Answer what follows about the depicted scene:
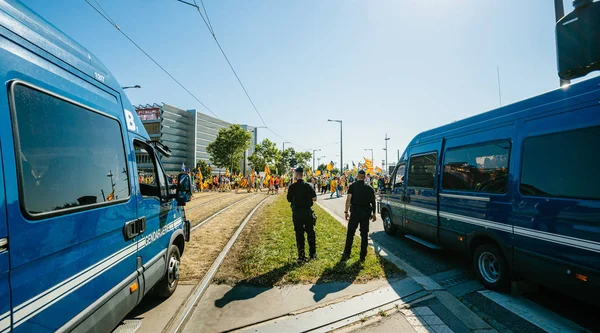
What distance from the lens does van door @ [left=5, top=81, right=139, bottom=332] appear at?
5.50ft

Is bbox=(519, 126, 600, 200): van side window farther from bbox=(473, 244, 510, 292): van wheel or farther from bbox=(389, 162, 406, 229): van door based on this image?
bbox=(389, 162, 406, 229): van door

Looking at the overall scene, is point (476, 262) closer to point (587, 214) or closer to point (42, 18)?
point (587, 214)

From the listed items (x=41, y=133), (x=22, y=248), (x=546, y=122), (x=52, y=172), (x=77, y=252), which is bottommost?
(x=77, y=252)

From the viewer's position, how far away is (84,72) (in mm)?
2525

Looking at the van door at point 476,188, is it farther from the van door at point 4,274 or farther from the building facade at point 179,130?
the building facade at point 179,130

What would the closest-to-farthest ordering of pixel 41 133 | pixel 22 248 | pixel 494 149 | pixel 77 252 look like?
pixel 22 248, pixel 41 133, pixel 77 252, pixel 494 149

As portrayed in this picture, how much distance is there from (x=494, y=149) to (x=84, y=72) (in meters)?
5.28

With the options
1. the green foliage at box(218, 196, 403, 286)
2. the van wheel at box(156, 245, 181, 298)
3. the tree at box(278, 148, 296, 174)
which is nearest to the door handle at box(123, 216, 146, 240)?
the van wheel at box(156, 245, 181, 298)

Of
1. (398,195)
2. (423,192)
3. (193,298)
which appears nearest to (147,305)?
(193,298)

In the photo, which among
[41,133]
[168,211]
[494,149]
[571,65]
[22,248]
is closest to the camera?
[22,248]

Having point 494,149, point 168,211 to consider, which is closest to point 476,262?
point 494,149

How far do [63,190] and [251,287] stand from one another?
308 cm

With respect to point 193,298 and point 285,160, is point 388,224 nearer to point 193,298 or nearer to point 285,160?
point 193,298

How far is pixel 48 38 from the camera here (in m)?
2.12
